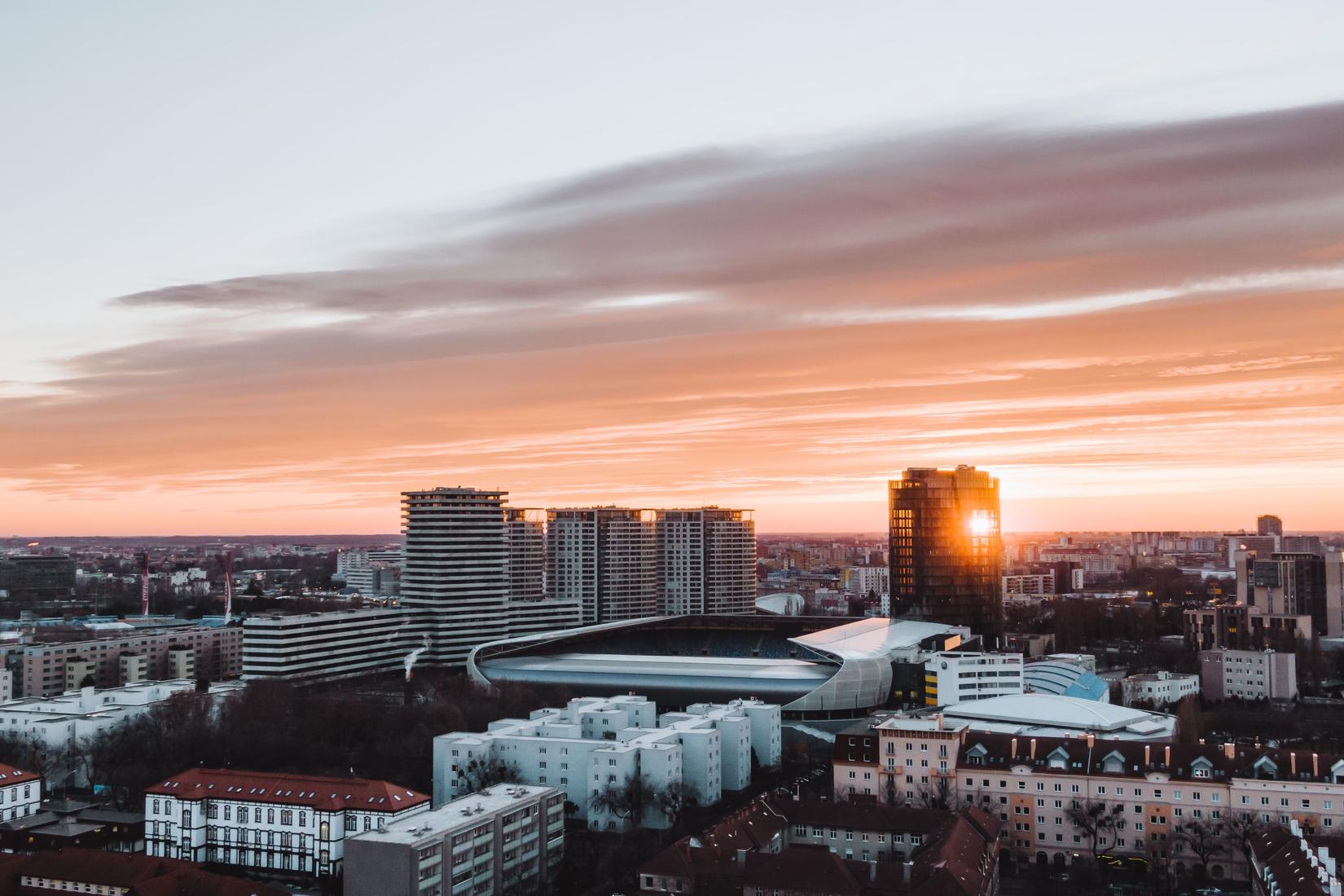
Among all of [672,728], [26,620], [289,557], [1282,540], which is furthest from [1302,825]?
[289,557]

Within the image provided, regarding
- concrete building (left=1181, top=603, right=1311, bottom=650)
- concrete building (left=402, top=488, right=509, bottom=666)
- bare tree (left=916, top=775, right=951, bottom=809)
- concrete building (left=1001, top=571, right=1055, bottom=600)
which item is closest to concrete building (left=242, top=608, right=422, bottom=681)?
concrete building (left=402, top=488, right=509, bottom=666)

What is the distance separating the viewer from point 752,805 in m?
29.9

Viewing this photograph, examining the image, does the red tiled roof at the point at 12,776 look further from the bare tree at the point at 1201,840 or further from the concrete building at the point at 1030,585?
the concrete building at the point at 1030,585

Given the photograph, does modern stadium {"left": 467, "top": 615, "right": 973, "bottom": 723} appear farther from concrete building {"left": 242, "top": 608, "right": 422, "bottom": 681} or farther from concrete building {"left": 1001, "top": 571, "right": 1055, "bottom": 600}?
concrete building {"left": 1001, "top": 571, "right": 1055, "bottom": 600}

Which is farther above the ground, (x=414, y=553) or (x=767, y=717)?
(x=414, y=553)

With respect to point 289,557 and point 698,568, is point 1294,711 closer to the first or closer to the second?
point 698,568

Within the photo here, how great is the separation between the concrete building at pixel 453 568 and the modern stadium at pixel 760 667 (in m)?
6.17

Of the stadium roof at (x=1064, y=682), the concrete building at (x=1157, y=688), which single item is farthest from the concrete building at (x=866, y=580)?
the stadium roof at (x=1064, y=682)

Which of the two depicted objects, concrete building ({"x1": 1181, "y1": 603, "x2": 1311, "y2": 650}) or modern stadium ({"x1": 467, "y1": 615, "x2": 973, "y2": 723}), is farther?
concrete building ({"x1": 1181, "y1": 603, "x2": 1311, "y2": 650})

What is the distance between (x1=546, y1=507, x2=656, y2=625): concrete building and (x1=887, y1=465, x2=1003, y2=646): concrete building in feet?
63.6

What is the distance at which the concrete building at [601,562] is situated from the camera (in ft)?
269

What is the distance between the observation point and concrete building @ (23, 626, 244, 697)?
58906mm

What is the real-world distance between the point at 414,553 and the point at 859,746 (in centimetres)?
3436

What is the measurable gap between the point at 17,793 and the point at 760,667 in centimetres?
2781
